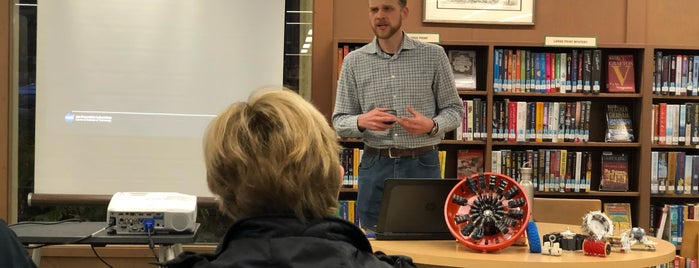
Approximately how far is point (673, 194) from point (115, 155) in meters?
3.56

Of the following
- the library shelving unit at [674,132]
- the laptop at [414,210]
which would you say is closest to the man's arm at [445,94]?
the laptop at [414,210]

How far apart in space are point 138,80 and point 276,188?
3561 mm

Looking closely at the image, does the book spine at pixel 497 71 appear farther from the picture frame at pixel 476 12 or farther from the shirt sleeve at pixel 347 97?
the shirt sleeve at pixel 347 97

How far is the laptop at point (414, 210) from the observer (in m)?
2.12

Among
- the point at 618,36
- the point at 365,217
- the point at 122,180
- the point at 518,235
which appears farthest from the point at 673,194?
the point at 122,180

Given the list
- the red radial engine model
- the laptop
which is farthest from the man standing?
the red radial engine model

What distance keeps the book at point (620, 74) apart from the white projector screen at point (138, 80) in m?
2.11

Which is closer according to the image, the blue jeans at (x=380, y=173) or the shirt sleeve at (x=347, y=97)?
the blue jeans at (x=380, y=173)

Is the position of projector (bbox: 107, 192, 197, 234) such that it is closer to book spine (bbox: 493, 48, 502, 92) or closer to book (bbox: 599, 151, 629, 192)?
book spine (bbox: 493, 48, 502, 92)

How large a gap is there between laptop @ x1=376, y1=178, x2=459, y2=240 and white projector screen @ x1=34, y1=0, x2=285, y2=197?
95.1 inches

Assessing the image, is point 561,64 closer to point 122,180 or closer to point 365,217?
point 365,217

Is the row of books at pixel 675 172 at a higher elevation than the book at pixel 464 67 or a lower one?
lower

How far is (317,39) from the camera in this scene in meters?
4.47

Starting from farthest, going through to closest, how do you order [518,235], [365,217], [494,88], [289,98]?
[494,88], [365,217], [518,235], [289,98]
